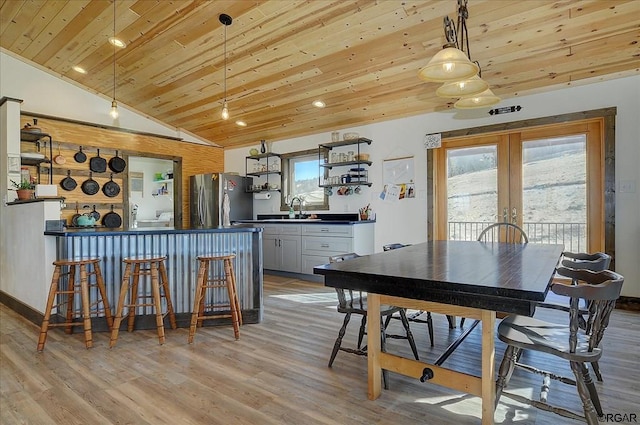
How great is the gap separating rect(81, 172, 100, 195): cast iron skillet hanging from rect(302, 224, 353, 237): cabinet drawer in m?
3.38

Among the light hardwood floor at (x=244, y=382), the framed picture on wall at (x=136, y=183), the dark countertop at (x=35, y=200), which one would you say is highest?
the framed picture on wall at (x=136, y=183)

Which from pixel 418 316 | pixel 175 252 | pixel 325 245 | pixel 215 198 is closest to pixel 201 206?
pixel 215 198

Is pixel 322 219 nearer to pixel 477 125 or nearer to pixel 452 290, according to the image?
pixel 477 125

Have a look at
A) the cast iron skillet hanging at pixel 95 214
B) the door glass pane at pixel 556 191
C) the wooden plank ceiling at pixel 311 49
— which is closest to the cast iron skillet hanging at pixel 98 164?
the cast iron skillet hanging at pixel 95 214

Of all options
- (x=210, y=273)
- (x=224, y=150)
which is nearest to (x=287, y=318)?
(x=210, y=273)

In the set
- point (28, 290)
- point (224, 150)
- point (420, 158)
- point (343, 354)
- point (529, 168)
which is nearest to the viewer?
point (343, 354)

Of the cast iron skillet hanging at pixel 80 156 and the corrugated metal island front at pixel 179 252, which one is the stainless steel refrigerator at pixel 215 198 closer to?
the cast iron skillet hanging at pixel 80 156

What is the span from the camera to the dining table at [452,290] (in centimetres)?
143

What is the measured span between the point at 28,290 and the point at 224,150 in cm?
453

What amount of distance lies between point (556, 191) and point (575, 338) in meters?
3.18

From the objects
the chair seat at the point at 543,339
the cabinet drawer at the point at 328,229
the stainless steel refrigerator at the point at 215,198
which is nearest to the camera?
the chair seat at the point at 543,339

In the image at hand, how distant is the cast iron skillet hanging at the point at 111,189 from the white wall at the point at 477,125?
242 cm

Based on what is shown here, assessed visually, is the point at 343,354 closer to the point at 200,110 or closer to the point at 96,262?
the point at 96,262

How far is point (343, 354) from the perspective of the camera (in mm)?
2605
